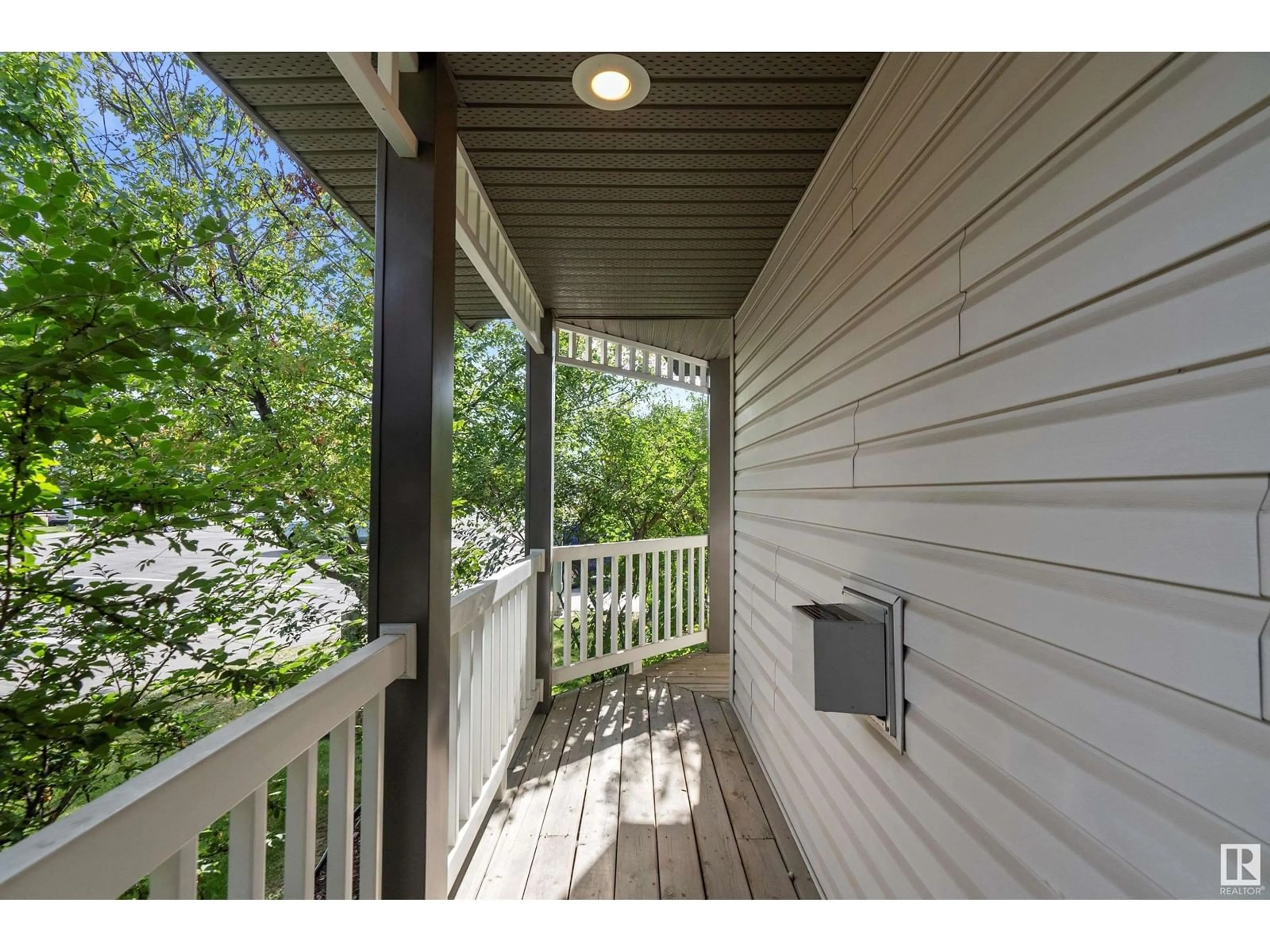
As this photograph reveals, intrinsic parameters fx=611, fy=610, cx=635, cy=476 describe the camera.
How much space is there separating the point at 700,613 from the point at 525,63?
4572 mm

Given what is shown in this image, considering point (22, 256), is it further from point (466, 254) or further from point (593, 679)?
point (593, 679)

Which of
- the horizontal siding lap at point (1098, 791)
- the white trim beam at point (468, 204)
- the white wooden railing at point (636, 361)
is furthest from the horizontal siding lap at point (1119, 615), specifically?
the white wooden railing at point (636, 361)

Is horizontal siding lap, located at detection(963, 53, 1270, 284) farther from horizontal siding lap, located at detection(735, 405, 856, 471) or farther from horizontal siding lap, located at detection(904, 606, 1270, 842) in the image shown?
horizontal siding lap, located at detection(735, 405, 856, 471)

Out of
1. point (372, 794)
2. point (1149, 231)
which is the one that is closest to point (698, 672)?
point (372, 794)

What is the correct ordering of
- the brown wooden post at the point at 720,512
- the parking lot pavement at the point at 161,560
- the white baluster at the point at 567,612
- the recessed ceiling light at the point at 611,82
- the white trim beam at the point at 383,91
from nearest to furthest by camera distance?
the parking lot pavement at the point at 161,560
the white trim beam at the point at 383,91
the recessed ceiling light at the point at 611,82
the white baluster at the point at 567,612
the brown wooden post at the point at 720,512

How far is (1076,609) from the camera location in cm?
90

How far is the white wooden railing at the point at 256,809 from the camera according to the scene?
2.02 feet

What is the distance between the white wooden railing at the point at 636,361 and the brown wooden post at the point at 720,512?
0.25 m

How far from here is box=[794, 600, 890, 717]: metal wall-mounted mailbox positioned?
1.57m

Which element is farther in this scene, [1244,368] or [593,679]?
[593,679]

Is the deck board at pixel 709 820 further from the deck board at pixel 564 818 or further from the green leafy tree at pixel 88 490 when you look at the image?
the green leafy tree at pixel 88 490
